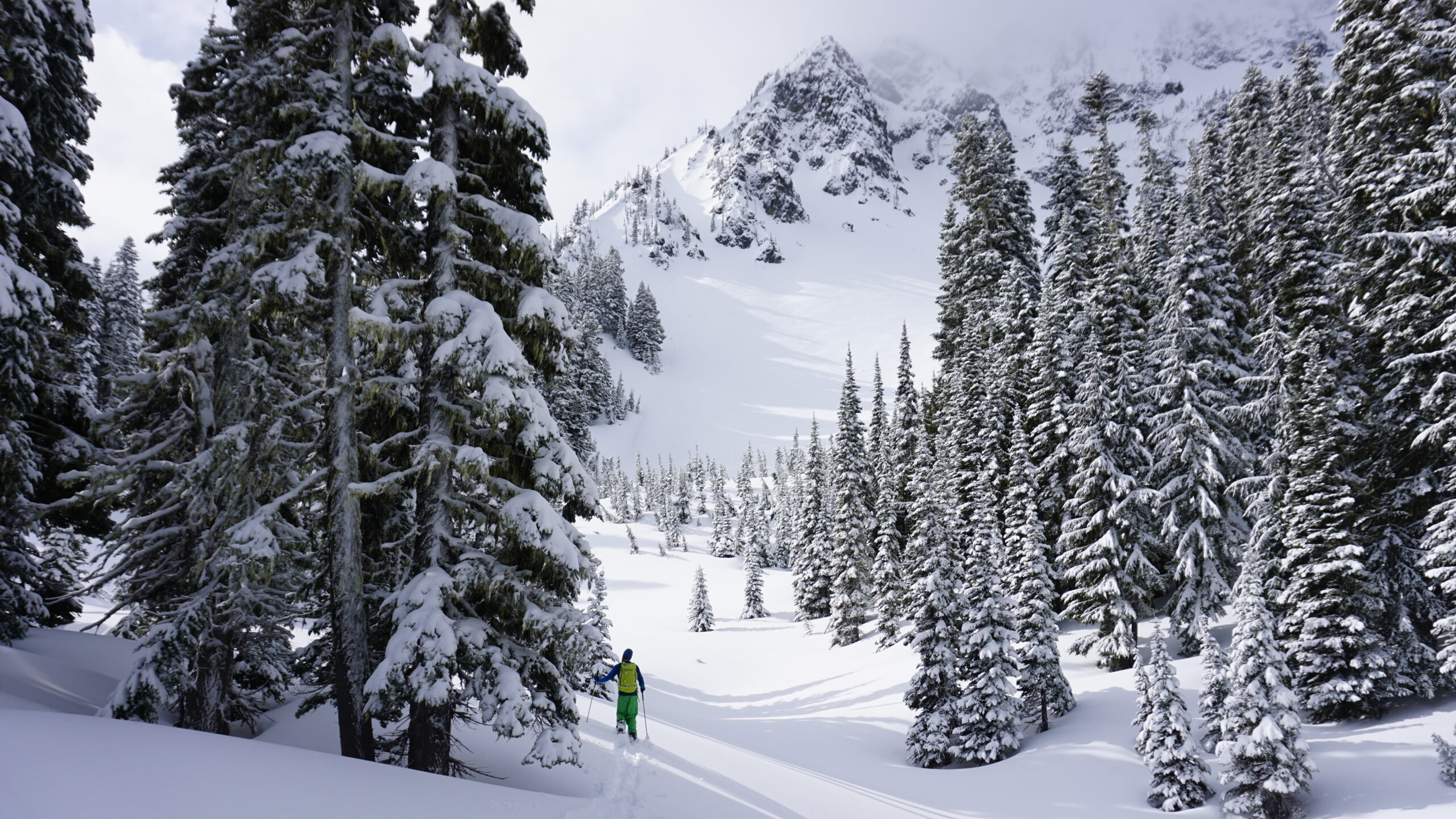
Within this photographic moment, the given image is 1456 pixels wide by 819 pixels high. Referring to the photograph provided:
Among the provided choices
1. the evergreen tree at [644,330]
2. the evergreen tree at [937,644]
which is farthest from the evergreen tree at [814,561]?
the evergreen tree at [644,330]

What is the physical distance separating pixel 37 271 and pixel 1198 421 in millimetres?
30355

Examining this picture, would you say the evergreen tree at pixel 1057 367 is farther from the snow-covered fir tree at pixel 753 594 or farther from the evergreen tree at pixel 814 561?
the snow-covered fir tree at pixel 753 594

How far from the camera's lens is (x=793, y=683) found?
31.4 m

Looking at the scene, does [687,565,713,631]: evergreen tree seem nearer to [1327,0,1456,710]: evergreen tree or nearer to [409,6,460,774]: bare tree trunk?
[1327,0,1456,710]: evergreen tree

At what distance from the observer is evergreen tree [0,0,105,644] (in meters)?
8.56

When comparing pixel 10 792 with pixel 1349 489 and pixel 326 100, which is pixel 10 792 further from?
pixel 1349 489

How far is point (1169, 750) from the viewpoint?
13.3 metres

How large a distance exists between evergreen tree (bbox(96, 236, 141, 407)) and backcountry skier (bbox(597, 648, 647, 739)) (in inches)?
1904

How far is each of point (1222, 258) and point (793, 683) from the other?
1035 inches

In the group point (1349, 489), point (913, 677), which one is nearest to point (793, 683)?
point (913, 677)

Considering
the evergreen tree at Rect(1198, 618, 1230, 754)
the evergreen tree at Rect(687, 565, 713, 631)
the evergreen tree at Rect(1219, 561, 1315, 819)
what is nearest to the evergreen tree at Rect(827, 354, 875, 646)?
the evergreen tree at Rect(687, 565, 713, 631)

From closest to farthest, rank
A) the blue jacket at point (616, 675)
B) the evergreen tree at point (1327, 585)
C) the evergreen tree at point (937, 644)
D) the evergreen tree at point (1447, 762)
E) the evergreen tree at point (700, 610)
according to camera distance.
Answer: the evergreen tree at point (1447, 762)
the blue jacket at point (616, 675)
the evergreen tree at point (1327, 585)
the evergreen tree at point (937, 644)
the evergreen tree at point (700, 610)

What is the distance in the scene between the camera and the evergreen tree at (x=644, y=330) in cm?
13375

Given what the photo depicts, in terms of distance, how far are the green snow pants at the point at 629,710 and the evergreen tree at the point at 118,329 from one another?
159 feet
